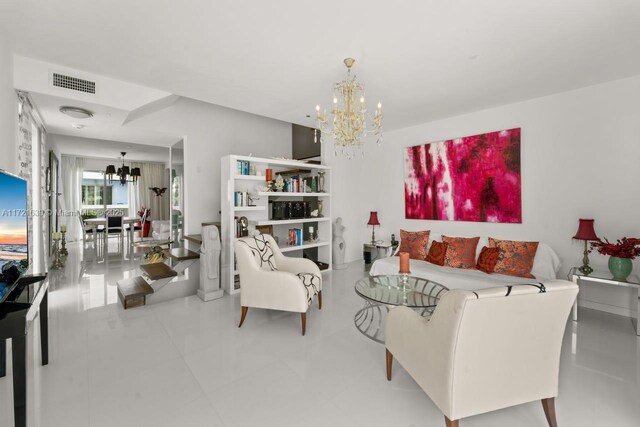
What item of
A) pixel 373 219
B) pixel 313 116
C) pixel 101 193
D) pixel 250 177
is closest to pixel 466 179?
pixel 373 219

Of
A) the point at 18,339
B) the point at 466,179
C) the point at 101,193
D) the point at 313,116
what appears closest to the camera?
the point at 18,339

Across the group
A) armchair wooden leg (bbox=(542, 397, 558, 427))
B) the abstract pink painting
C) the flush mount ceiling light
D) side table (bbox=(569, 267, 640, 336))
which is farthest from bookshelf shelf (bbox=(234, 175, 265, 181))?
side table (bbox=(569, 267, 640, 336))

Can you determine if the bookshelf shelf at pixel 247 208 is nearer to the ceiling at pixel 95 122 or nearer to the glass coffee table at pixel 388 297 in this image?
the ceiling at pixel 95 122

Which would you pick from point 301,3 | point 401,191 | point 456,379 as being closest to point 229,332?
point 456,379

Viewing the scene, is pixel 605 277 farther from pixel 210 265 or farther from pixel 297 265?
pixel 210 265

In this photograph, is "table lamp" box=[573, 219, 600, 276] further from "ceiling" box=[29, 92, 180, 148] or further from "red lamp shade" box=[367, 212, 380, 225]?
"ceiling" box=[29, 92, 180, 148]

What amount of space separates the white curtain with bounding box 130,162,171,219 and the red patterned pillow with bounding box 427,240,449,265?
369 inches

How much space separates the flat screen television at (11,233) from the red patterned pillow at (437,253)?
4.09 metres

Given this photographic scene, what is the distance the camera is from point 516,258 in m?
3.49

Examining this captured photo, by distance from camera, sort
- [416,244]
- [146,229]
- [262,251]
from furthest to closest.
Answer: [146,229] → [416,244] → [262,251]

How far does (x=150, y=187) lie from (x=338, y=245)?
25.2 ft

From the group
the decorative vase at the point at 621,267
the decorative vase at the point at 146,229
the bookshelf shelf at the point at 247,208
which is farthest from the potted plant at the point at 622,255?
the decorative vase at the point at 146,229

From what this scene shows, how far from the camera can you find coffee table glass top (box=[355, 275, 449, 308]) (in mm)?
2449

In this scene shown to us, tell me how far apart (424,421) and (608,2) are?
3024 millimetres
